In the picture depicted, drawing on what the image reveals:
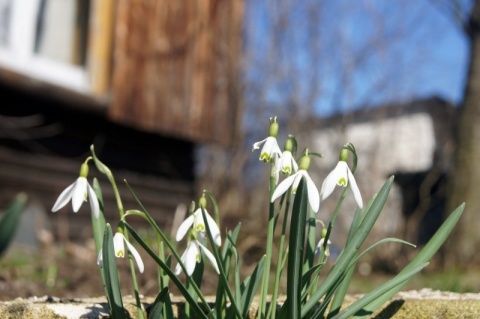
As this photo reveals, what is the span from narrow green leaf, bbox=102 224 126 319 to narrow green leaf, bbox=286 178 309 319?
0.32 metres

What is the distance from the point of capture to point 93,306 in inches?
74.2

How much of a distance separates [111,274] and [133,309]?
1.34ft

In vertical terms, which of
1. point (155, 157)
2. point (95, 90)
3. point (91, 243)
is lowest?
point (91, 243)

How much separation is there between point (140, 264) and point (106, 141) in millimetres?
5901

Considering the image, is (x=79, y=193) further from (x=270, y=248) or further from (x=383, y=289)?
(x=383, y=289)

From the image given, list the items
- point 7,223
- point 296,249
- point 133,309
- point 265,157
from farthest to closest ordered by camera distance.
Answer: point 7,223 < point 133,309 < point 265,157 < point 296,249

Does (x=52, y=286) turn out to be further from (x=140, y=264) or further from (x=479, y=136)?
(x=479, y=136)

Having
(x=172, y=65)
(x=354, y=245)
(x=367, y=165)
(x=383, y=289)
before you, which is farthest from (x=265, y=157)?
(x=367, y=165)

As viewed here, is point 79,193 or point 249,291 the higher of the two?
point 79,193

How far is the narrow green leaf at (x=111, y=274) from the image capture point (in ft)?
4.86

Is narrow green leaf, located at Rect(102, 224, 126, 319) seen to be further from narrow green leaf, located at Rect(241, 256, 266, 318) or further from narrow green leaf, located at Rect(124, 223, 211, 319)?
narrow green leaf, located at Rect(241, 256, 266, 318)

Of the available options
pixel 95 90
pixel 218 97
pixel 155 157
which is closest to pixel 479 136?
pixel 218 97

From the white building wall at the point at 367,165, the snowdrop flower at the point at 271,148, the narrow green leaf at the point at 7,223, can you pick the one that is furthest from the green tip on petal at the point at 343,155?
the white building wall at the point at 367,165

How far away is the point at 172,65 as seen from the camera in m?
7.57
